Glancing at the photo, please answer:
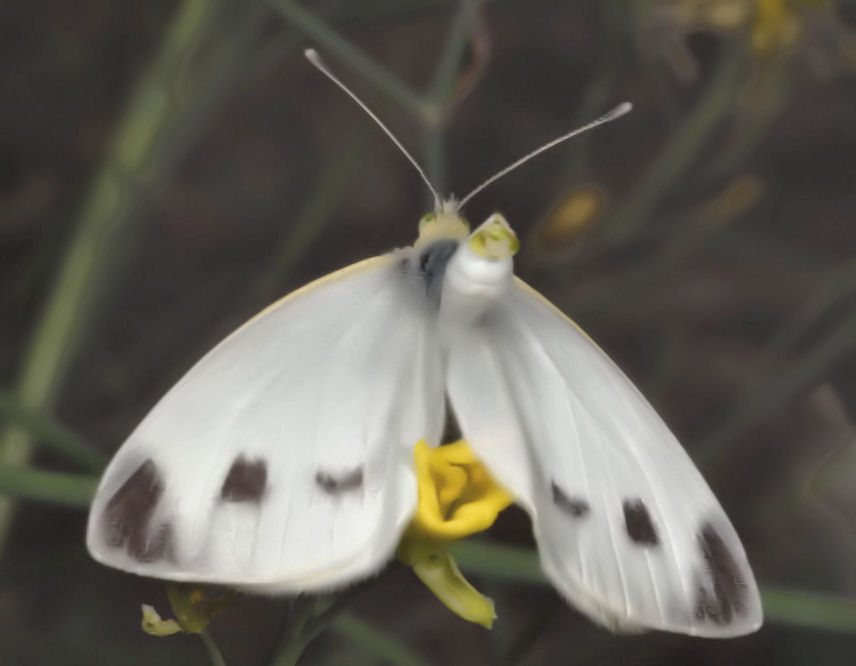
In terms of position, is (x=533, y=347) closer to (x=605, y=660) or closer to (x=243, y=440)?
→ (x=243, y=440)

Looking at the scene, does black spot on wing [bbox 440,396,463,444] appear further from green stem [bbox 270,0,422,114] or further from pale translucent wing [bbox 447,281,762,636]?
green stem [bbox 270,0,422,114]

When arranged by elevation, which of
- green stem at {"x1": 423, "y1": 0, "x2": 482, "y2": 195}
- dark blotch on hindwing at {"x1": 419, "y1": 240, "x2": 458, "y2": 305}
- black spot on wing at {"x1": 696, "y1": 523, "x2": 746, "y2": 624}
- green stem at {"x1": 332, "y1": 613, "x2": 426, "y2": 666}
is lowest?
green stem at {"x1": 332, "y1": 613, "x2": 426, "y2": 666}

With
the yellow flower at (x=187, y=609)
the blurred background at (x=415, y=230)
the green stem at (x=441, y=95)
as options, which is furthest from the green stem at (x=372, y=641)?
the green stem at (x=441, y=95)

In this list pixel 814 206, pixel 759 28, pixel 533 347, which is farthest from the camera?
pixel 814 206

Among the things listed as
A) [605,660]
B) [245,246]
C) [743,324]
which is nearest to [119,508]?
[605,660]

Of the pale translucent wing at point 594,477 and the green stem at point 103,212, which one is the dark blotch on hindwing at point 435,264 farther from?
the green stem at point 103,212

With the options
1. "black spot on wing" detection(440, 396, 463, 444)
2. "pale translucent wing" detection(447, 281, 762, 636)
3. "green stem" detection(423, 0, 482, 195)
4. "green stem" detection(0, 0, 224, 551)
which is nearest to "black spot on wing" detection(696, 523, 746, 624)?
"pale translucent wing" detection(447, 281, 762, 636)

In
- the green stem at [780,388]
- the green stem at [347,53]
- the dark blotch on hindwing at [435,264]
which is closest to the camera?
the dark blotch on hindwing at [435,264]
